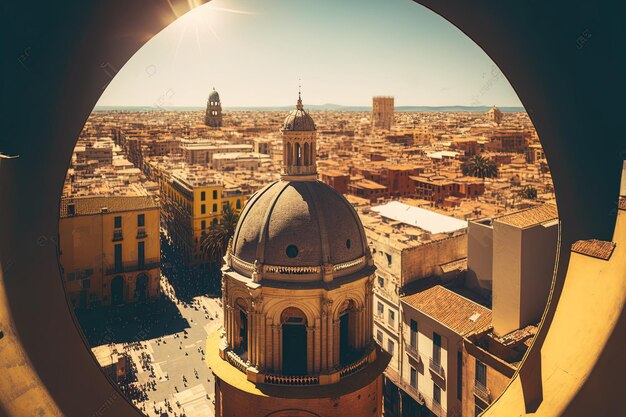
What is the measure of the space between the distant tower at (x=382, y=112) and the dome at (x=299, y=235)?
170 m

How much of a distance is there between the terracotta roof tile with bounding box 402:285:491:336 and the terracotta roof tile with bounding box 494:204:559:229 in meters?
3.94

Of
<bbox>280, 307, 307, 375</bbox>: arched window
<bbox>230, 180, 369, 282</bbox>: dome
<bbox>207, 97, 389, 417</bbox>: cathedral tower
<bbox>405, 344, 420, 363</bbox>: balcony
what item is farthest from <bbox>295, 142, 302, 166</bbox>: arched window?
<bbox>405, 344, 420, 363</bbox>: balcony

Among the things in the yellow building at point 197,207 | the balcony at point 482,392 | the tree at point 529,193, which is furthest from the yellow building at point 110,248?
the tree at point 529,193

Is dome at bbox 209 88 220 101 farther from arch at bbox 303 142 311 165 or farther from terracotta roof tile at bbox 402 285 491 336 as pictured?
arch at bbox 303 142 311 165

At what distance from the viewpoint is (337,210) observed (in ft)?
43.4

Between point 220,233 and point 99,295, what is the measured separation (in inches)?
322

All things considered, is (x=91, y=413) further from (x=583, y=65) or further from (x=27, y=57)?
(x=583, y=65)

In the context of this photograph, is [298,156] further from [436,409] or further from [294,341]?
[436,409]

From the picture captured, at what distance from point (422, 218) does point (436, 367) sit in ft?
34.9

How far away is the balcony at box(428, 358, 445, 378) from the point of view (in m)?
18.0

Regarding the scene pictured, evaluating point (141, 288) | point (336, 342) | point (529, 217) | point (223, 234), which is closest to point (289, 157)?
point (336, 342)

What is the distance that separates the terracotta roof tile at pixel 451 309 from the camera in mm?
17250

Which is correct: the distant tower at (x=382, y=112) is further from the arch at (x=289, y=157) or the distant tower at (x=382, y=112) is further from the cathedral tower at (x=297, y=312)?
the cathedral tower at (x=297, y=312)

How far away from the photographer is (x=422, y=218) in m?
27.2
